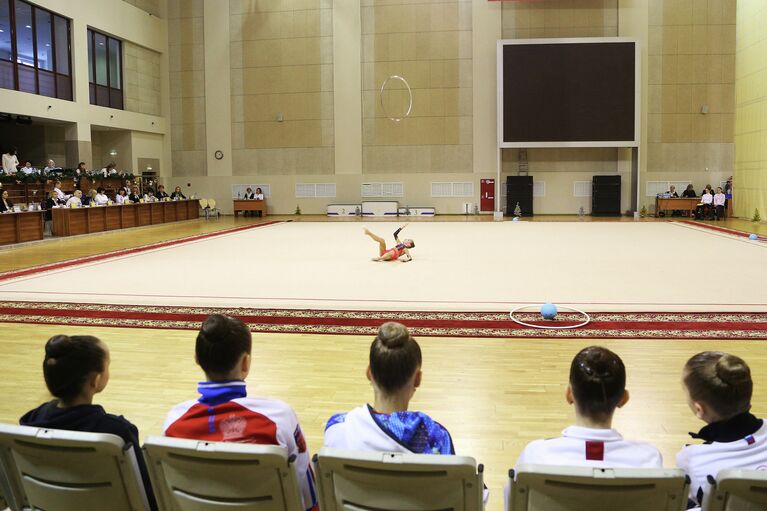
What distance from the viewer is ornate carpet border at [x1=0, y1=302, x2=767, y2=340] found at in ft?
22.5

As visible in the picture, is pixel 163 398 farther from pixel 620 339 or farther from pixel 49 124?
pixel 49 124

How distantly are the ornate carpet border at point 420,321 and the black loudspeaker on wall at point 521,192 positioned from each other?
65.4 feet

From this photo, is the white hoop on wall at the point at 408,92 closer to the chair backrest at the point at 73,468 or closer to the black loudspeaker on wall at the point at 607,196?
the black loudspeaker on wall at the point at 607,196

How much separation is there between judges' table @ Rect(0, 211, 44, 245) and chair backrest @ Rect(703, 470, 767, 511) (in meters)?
17.4

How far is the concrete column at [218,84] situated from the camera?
29.1 metres

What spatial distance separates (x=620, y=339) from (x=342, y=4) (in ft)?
80.8

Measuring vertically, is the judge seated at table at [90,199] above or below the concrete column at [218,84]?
below

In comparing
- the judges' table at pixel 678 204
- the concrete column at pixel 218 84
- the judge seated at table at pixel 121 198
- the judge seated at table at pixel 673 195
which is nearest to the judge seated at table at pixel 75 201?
the judge seated at table at pixel 121 198

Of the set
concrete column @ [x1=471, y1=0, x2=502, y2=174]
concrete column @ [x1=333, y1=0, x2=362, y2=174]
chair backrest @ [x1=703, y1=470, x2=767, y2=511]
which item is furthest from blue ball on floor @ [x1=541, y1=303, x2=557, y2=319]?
concrete column @ [x1=333, y1=0, x2=362, y2=174]

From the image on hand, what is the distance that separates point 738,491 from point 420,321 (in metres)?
5.63

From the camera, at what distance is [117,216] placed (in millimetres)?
21266

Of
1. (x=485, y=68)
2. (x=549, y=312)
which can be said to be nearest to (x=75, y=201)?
(x=549, y=312)

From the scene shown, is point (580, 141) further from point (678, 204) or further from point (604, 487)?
point (604, 487)

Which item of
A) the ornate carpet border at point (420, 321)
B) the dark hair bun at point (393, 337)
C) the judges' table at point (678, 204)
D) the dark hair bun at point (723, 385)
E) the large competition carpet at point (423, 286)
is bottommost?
the ornate carpet border at point (420, 321)
